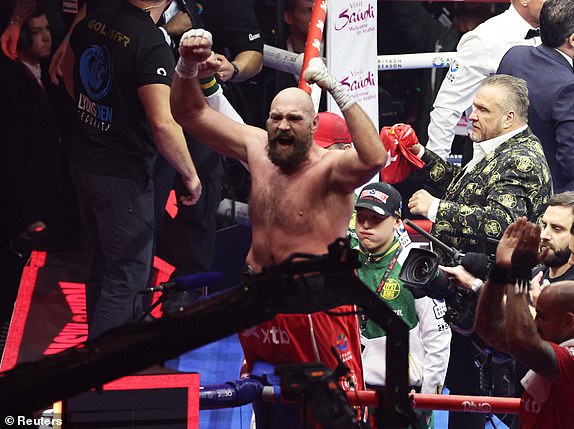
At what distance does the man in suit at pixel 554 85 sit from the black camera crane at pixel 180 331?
2.97 metres

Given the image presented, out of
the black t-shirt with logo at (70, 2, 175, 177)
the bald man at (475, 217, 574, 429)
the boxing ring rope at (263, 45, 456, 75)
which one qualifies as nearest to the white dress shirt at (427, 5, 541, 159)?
the boxing ring rope at (263, 45, 456, 75)

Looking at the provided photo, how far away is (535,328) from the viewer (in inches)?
119

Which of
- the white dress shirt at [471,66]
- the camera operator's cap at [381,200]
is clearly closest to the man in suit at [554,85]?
the white dress shirt at [471,66]

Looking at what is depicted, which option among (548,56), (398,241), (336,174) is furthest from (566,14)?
(336,174)

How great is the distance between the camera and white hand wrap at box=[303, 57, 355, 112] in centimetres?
376

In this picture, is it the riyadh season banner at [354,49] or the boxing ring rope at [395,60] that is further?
the boxing ring rope at [395,60]

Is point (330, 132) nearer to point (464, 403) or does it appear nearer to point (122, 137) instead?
point (122, 137)

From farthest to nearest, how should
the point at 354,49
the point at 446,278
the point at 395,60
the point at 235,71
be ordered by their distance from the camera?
the point at 395,60 < the point at 235,71 < the point at 354,49 < the point at 446,278

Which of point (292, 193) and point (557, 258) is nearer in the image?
point (292, 193)

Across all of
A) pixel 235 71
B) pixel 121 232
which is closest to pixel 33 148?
pixel 121 232

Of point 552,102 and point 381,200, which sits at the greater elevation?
point 552,102

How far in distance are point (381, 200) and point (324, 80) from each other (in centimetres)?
86

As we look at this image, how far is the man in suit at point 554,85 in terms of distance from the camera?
5254mm

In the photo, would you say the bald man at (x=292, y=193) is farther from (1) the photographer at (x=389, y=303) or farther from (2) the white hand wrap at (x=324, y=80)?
(1) the photographer at (x=389, y=303)
